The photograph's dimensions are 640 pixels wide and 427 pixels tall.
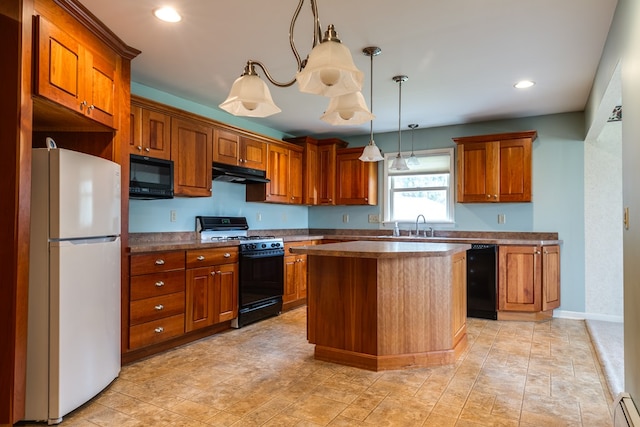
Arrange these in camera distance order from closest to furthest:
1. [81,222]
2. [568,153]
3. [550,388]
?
[81,222]
[550,388]
[568,153]

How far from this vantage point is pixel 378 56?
3207 mm

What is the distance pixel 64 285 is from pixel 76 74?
1271 mm

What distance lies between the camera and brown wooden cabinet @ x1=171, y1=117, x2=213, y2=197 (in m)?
3.79

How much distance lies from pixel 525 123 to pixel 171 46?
13.5 feet

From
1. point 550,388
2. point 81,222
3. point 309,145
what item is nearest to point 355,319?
point 550,388

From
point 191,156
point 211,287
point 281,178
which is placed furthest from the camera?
point 281,178

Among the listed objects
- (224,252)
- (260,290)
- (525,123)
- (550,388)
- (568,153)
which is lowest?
(550,388)

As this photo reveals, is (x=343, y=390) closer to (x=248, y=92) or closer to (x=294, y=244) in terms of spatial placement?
(x=248, y=92)

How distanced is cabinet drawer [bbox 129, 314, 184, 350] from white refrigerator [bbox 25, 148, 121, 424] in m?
0.51

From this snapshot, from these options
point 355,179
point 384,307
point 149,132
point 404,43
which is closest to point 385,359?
point 384,307

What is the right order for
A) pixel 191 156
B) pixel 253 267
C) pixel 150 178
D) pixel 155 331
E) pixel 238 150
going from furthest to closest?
pixel 238 150, pixel 253 267, pixel 191 156, pixel 150 178, pixel 155 331

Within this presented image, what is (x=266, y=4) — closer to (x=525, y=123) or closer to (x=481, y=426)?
(x=481, y=426)

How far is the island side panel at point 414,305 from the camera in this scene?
2.95 m

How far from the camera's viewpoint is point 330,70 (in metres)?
1.49
